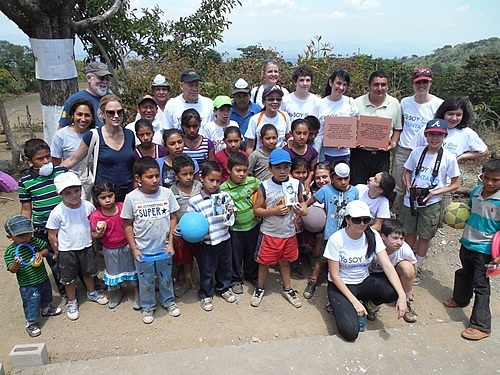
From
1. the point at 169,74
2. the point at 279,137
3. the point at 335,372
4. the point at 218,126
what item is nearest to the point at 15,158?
the point at 169,74

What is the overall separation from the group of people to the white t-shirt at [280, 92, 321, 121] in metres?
0.26

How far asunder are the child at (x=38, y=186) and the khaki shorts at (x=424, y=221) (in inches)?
153

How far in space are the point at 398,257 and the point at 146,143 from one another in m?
2.97

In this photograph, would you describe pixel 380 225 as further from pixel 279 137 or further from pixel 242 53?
pixel 242 53

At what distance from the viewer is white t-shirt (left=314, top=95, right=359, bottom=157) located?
16.0ft

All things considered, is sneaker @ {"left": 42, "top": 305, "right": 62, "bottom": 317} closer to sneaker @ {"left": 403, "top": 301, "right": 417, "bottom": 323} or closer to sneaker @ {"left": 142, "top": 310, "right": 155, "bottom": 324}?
sneaker @ {"left": 142, "top": 310, "right": 155, "bottom": 324}

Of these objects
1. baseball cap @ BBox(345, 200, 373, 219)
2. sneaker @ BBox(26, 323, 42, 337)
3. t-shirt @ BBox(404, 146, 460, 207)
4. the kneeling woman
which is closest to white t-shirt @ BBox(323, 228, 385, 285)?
the kneeling woman

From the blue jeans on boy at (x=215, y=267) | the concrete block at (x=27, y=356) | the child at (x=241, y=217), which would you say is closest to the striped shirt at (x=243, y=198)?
the child at (x=241, y=217)

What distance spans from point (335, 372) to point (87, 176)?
3098mm

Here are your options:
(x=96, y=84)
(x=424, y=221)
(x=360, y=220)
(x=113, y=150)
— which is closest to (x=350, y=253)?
(x=360, y=220)

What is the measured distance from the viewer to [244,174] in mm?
3916

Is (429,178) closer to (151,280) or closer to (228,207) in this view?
(228,207)

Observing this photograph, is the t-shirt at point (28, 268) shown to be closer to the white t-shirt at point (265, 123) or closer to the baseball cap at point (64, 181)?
the baseball cap at point (64, 181)

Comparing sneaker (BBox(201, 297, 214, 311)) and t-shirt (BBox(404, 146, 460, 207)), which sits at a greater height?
t-shirt (BBox(404, 146, 460, 207))
